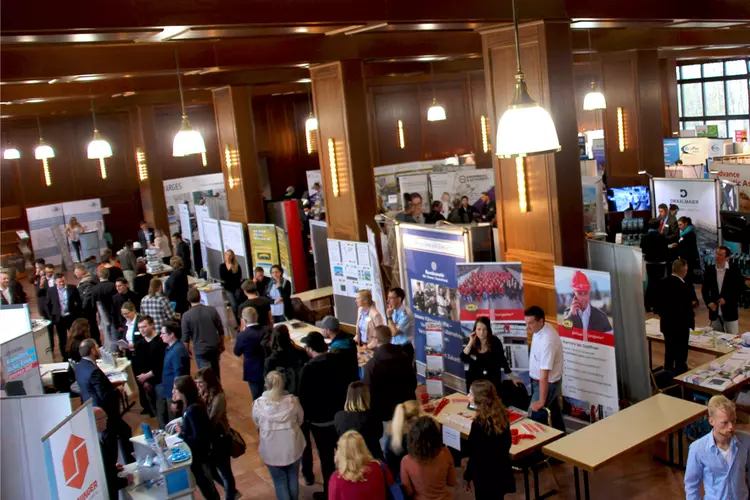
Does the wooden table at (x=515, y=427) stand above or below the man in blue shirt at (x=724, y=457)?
below

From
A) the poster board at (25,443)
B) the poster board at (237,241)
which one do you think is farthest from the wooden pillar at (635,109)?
the poster board at (25,443)

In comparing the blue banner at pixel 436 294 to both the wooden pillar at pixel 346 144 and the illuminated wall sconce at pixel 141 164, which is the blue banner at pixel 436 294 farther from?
the illuminated wall sconce at pixel 141 164

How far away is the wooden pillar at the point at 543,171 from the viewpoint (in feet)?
22.5

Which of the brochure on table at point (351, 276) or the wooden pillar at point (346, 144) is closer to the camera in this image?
the brochure on table at point (351, 276)

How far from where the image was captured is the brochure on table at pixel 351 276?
29.8 ft

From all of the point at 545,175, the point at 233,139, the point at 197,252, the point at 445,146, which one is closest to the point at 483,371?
the point at 545,175

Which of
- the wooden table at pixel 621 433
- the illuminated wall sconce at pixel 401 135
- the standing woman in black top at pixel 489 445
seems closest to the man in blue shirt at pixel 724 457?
the wooden table at pixel 621 433

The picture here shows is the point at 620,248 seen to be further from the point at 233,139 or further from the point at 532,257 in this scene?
the point at 233,139

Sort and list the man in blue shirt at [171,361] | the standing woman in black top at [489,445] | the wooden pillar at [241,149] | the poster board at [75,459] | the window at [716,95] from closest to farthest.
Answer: the poster board at [75,459] < the standing woman in black top at [489,445] < the man in blue shirt at [171,361] < the wooden pillar at [241,149] < the window at [716,95]

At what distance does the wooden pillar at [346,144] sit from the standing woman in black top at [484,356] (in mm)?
4261

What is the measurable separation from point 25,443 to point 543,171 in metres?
4.78

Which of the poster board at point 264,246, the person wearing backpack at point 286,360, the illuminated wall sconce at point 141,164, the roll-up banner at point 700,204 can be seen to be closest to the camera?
the person wearing backpack at point 286,360

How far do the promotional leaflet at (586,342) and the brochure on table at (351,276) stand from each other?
2.85 m

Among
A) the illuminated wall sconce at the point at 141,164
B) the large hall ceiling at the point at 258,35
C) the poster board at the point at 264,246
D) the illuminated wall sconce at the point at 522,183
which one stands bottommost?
the poster board at the point at 264,246
